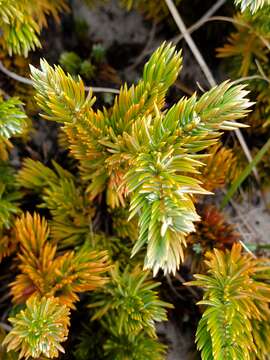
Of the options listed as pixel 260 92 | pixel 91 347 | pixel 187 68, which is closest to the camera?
pixel 91 347

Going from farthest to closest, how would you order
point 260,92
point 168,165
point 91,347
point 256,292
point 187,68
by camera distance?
1. point 187,68
2. point 260,92
3. point 91,347
4. point 256,292
5. point 168,165

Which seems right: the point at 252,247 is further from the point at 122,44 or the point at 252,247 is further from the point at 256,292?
the point at 122,44

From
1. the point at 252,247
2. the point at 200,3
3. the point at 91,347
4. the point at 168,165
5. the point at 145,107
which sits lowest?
the point at 91,347

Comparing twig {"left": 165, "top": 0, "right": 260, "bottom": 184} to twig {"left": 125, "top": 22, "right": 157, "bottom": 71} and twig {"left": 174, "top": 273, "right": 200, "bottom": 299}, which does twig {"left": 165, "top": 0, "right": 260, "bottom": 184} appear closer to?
twig {"left": 125, "top": 22, "right": 157, "bottom": 71}

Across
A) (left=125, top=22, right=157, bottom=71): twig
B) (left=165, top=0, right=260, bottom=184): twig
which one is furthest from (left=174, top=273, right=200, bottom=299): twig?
(left=125, top=22, right=157, bottom=71): twig

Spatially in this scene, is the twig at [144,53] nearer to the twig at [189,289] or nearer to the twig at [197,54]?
the twig at [197,54]

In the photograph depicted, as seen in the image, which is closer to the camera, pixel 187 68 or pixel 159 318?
pixel 159 318

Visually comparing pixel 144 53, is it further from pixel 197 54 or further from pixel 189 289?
pixel 189 289

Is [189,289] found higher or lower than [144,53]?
lower

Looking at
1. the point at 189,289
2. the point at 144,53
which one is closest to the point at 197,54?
the point at 144,53

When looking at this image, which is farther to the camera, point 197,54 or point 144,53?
point 144,53

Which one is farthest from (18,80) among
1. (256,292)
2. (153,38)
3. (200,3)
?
(256,292)
